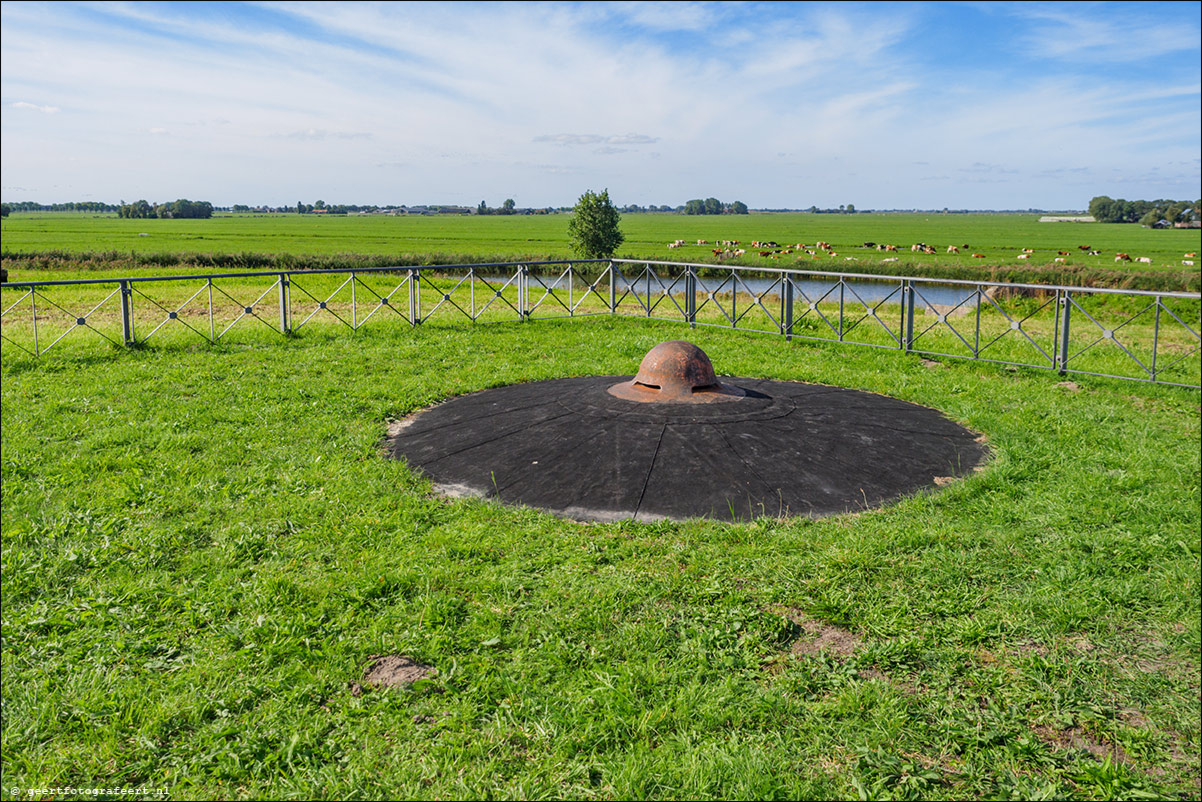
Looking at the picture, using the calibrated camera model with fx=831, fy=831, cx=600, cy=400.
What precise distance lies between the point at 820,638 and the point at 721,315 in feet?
45.2

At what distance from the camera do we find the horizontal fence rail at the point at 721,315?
1228 cm

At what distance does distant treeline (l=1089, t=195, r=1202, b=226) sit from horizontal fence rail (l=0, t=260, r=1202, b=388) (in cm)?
9268

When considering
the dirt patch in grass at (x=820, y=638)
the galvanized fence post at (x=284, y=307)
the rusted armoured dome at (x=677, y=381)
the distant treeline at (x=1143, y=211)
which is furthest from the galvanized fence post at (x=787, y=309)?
the distant treeline at (x=1143, y=211)

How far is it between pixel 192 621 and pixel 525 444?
3421 mm

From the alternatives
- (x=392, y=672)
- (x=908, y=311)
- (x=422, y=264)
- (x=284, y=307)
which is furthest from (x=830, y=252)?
(x=392, y=672)

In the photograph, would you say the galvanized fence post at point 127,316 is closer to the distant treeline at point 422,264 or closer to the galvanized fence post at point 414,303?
the galvanized fence post at point 414,303

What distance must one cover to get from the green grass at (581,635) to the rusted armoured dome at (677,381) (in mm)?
2537

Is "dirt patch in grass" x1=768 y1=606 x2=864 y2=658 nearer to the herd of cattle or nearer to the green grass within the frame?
the green grass

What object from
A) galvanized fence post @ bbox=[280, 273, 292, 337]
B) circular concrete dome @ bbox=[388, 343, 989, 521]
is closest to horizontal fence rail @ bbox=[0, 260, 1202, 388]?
galvanized fence post @ bbox=[280, 273, 292, 337]

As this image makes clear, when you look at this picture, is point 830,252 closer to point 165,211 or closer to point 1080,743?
point 1080,743

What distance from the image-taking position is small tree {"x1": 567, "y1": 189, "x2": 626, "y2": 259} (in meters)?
43.6

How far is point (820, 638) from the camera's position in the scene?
175 inches

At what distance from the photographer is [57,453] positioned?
780 centimetres

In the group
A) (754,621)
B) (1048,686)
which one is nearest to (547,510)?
(754,621)
